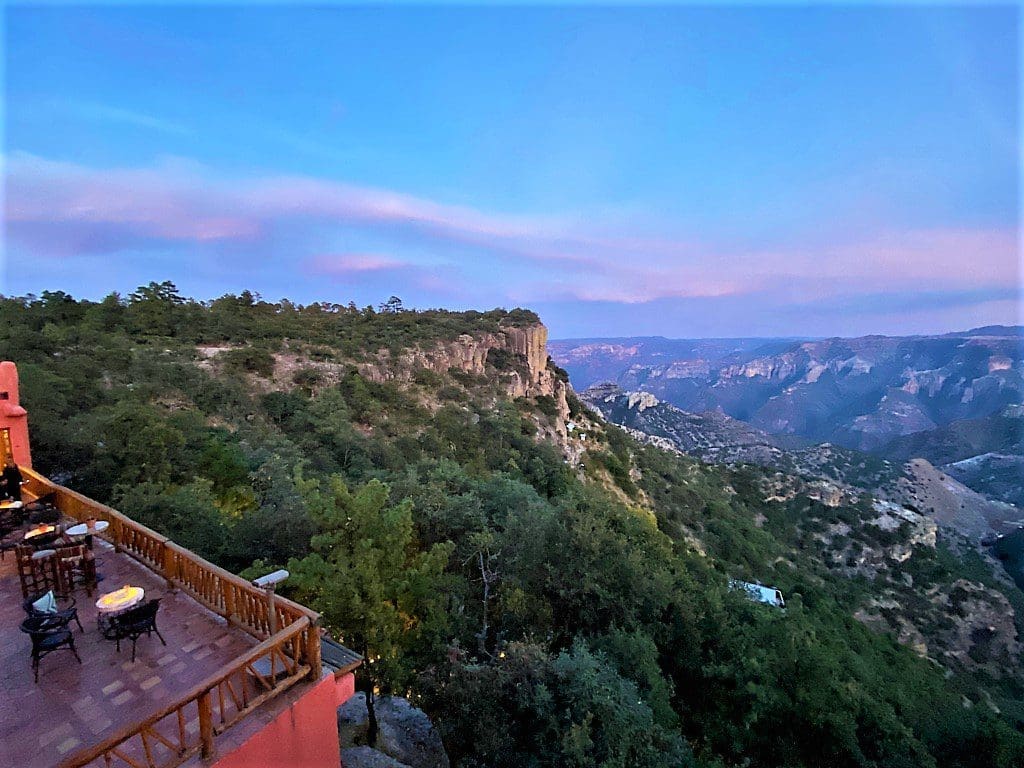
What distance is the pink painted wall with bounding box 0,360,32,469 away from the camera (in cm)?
1065

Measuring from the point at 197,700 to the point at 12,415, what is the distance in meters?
11.4

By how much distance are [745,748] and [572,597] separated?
5496mm

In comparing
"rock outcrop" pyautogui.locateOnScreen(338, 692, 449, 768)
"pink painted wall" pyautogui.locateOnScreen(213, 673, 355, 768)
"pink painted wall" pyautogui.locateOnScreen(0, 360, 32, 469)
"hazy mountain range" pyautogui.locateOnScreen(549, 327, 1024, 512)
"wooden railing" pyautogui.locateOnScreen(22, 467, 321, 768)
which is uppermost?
"pink painted wall" pyautogui.locateOnScreen(0, 360, 32, 469)

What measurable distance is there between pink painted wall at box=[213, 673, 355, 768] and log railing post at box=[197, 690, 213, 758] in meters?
0.14

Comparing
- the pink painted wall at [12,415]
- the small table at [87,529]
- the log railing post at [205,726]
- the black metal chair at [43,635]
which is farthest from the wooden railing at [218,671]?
the pink painted wall at [12,415]

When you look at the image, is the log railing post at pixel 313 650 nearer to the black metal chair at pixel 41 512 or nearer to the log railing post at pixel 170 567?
the log railing post at pixel 170 567

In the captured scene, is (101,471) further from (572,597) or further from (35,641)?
(572,597)

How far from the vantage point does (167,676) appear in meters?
5.20

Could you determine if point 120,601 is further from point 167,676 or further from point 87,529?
point 87,529

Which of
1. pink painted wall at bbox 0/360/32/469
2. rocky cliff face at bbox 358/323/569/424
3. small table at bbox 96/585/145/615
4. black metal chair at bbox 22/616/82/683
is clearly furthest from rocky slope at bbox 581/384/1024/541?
pink painted wall at bbox 0/360/32/469

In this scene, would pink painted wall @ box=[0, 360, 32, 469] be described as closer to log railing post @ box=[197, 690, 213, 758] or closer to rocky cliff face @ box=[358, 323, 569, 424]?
log railing post @ box=[197, 690, 213, 758]

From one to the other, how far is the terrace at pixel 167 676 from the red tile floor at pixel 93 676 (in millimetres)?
12

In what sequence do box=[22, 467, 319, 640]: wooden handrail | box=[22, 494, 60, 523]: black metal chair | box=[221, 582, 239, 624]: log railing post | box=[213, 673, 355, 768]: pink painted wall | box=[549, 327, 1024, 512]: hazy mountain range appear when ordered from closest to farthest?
box=[213, 673, 355, 768]: pink painted wall → box=[22, 467, 319, 640]: wooden handrail → box=[221, 582, 239, 624]: log railing post → box=[22, 494, 60, 523]: black metal chair → box=[549, 327, 1024, 512]: hazy mountain range

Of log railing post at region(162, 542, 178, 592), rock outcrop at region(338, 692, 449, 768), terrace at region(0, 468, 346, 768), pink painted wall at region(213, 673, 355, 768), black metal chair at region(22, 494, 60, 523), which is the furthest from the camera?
black metal chair at region(22, 494, 60, 523)
